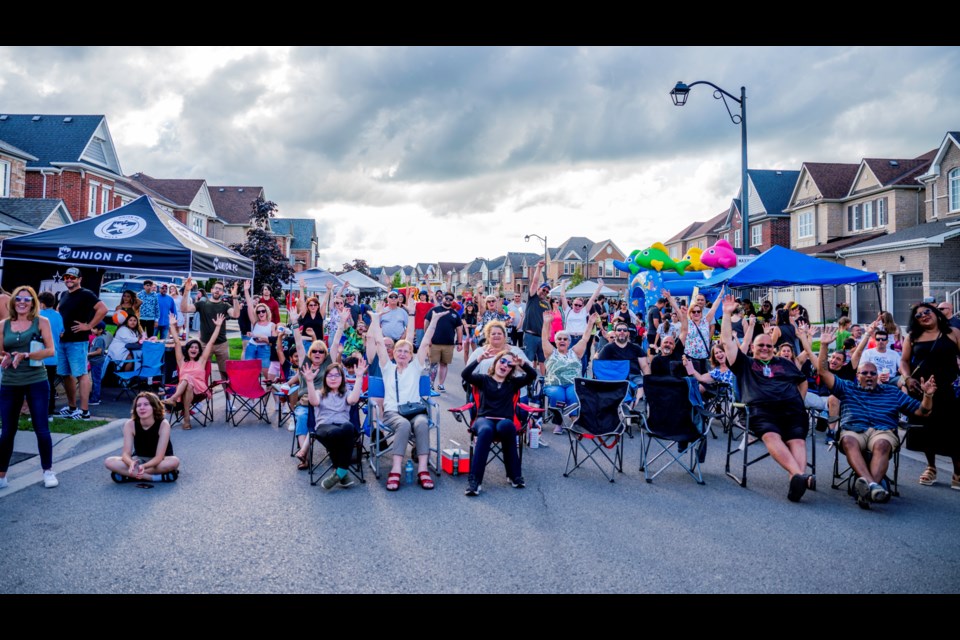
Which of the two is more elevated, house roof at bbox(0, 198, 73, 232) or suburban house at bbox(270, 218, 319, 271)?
suburban house at bbox(270, 218, 319, 271)

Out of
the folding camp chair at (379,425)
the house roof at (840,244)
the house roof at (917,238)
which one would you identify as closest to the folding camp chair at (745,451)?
the folding camp chair at (379,425)

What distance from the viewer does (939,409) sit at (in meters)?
5.72

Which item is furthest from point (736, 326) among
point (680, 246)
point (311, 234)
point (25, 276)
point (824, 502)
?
point (311, 234)

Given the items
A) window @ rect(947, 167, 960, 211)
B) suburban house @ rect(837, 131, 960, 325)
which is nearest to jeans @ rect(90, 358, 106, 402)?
suburban house @ rect(837, 131, 960, 325)

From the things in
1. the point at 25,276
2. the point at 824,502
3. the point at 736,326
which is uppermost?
the point at 25,276

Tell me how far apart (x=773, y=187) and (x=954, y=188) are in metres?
14.9

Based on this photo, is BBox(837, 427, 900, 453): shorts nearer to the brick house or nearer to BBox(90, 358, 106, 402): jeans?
BBox(90, 358, 106, 402): jeans

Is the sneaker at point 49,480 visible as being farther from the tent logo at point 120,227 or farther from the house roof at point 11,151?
the house roof at point 11,151

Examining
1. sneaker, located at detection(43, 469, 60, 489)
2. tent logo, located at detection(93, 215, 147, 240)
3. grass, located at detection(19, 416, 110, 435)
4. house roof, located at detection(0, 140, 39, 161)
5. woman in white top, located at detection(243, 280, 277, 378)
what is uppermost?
house roof, located at detection(0, 140, 39, 161)

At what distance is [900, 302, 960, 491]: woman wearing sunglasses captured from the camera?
5.69 m
